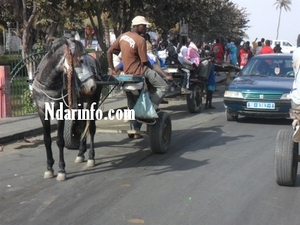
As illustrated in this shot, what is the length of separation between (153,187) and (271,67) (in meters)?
7.18

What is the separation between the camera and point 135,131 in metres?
9.12

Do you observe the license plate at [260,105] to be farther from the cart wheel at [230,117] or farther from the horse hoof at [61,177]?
the horse hoof at [61,177]

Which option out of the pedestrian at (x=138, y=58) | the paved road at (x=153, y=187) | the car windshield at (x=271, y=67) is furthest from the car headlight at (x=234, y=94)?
the pedestrian at (x=138, y=58)

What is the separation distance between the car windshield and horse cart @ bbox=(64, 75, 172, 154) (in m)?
4.64

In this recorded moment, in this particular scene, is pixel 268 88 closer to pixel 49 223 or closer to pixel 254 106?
pixel 254 106

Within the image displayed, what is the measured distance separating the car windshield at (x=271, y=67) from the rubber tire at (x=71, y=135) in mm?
5604

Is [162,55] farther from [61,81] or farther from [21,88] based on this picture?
[61,81]

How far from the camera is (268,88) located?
1197 centimetres

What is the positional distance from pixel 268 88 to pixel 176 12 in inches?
424

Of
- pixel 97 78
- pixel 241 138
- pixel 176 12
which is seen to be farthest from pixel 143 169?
pixel 176 12

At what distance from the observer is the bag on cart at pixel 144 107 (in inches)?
341

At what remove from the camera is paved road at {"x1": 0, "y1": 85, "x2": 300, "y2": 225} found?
5879 mm

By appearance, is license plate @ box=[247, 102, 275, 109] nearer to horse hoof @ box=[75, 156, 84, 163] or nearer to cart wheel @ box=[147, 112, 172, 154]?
cart wheel @ box=[147, 112, 172, 154]

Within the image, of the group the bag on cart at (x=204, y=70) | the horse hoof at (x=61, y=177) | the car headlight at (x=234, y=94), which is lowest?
the horse hoof at (x=61, y=177)
